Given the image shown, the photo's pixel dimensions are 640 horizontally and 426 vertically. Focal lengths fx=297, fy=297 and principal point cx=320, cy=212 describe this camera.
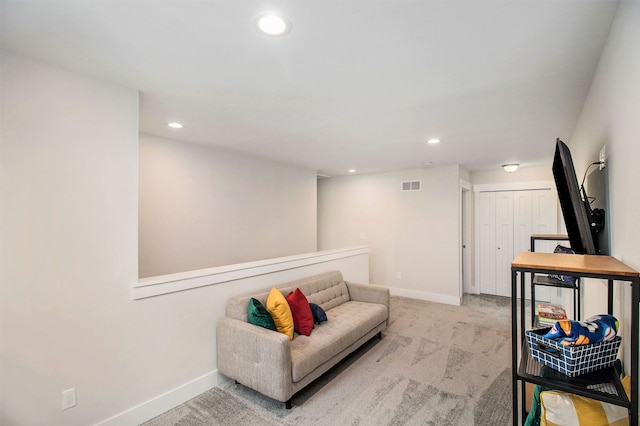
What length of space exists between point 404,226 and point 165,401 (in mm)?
4539

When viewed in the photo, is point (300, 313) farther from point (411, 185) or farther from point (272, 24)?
point (411, 185)

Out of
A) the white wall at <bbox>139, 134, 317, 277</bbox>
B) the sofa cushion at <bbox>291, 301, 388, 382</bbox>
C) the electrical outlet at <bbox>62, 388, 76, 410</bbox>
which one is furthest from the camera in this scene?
the white wall at <bbox>139, 134, 317, 277</bbox>

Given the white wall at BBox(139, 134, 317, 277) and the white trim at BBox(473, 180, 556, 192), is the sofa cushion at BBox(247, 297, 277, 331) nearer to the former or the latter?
the white wall at BBox(139, 134, 317, 277)

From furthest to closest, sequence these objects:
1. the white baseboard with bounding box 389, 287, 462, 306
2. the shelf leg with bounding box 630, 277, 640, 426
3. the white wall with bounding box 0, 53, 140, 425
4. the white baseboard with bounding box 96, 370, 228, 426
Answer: the white baseboard with bounding box 389, 287, 462, 306
the white baseboard with bounding box 96, 370, 228, 426
the white wall with bounding box 0, 53, 140, 425
the shelf leg with bounding box 630, 277, 640, 426

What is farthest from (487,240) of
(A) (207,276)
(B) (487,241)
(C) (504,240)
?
(A) (207,276)

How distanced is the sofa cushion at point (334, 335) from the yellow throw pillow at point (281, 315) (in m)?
0.13

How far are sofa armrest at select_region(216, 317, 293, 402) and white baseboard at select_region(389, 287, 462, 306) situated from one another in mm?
3763

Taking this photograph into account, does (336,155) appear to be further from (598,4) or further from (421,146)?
(598,4)

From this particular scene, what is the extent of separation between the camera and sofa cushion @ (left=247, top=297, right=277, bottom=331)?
8.29 ft

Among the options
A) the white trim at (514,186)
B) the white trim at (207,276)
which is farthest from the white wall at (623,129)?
the white trim at (514,186)

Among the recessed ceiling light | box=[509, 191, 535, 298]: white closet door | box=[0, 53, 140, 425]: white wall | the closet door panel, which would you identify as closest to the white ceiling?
the recessed ceiling light

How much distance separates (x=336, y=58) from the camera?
1740 millimetres

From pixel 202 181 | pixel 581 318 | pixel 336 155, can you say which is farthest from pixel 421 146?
pixel 202 181

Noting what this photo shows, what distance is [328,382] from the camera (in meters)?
2.72
